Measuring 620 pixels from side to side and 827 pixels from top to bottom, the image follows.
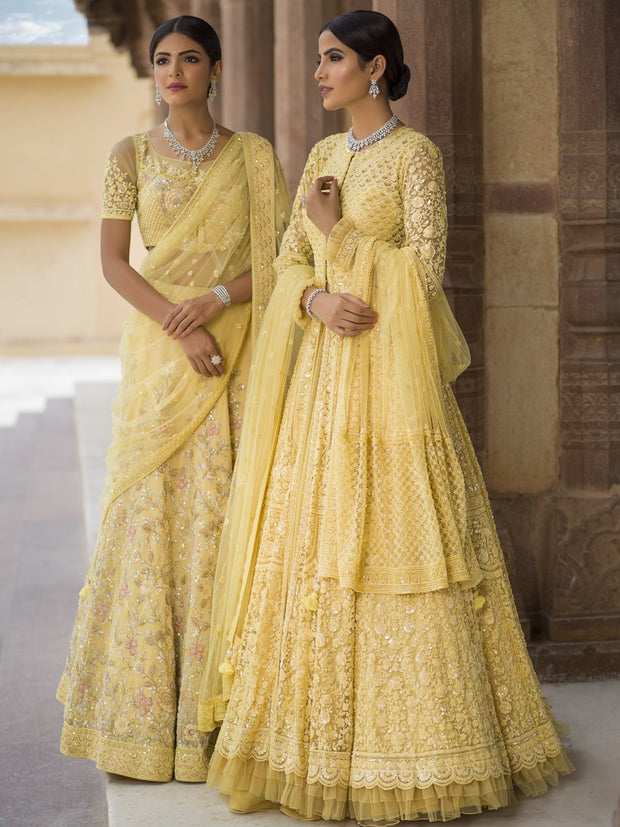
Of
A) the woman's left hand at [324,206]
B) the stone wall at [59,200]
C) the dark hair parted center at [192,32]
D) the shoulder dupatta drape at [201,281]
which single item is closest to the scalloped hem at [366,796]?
the shoulder dupatta drape at [201,281]

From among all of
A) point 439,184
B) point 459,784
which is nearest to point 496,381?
point 439,184

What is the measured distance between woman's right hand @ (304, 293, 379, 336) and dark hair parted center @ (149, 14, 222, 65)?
71 cm

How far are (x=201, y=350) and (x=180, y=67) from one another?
64cm

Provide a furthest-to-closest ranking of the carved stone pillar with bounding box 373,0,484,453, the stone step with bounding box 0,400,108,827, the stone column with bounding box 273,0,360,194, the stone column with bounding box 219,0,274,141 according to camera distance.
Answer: the stone column with bounding box 219,0,274,141 → the stone column with bounding box 273,0,360,194 → the carved stone pillar with bounding box 373,0,484,453 → the stone step with bounding box 0,400,108,827

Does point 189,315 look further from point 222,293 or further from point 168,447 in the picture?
point 168,447

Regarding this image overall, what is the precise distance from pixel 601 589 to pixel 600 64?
4.88 feet

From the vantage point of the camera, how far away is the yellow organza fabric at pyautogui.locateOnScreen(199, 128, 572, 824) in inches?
93.1

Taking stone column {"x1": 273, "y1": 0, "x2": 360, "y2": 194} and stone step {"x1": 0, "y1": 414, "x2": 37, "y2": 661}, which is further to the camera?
stone step {"x1": 0, "y1": 414, "x2": 37, "y2": 661}

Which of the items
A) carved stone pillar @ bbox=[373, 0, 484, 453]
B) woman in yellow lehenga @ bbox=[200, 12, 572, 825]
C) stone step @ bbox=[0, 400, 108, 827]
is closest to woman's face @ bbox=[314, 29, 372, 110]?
woman in yellow lehenga @ bbox=[200, 12, 572, 825]

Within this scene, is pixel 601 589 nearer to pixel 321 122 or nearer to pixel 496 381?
pixel 496 381

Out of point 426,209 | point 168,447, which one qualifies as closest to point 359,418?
point 426,209

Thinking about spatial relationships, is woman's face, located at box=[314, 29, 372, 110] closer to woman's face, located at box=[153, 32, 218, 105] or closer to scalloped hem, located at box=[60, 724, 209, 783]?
woman's face, located at box=[153, 32, 218, 105]

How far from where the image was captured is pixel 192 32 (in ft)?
8.83

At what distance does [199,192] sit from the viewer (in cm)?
277
